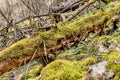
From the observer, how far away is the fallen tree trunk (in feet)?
13.9

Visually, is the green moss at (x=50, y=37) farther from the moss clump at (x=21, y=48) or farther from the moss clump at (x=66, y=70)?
the moss clump at (x=66, y=70)

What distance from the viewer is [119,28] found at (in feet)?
19.9

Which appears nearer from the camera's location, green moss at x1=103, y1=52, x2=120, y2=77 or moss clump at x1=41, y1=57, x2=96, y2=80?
green moss at x1=103, y1=52, x2=120, y2=77

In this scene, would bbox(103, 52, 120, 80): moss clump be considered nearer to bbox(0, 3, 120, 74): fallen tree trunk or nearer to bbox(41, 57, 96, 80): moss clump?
bbox(41, 57, 96, 80): moss clump

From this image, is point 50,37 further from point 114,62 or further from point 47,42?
point 114,62

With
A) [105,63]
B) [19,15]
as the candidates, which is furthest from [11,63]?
[19,15]

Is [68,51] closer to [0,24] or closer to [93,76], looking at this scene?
[93,76]

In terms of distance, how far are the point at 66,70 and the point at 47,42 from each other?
638 mm

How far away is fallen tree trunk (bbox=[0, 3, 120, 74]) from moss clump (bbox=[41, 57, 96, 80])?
327 millimetres

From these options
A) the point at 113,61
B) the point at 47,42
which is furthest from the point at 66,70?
the point at 113,61

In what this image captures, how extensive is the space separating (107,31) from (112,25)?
0.20 metres

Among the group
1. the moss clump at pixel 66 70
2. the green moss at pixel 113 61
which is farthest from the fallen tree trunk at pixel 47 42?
the green moss at pixel 113 61

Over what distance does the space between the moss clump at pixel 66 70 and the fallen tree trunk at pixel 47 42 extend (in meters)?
0.33

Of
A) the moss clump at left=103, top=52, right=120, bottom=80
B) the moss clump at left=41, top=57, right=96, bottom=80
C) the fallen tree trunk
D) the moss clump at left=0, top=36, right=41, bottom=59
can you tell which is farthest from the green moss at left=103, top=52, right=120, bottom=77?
the moss clump at left=0, top=36, right=41, bottom=59
